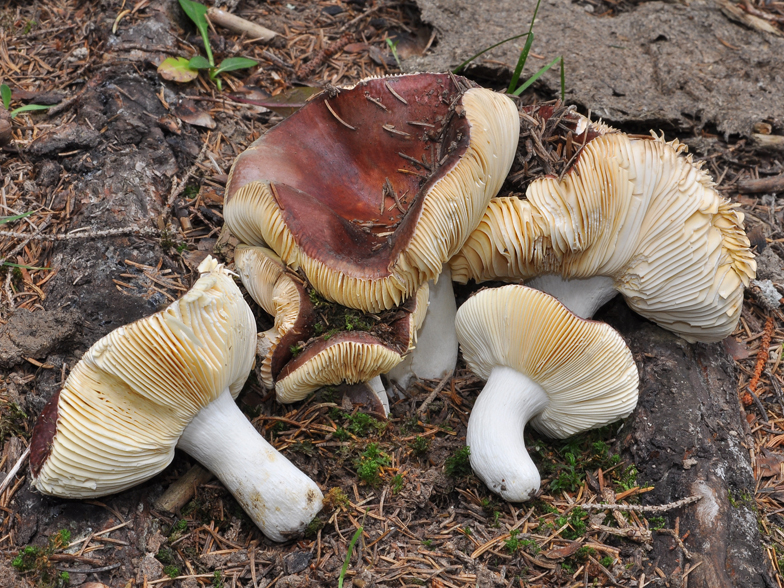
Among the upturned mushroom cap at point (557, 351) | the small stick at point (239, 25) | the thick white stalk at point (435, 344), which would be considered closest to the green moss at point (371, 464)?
the thick white stalk at point (435, 344)

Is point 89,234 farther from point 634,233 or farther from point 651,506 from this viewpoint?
point 651,506

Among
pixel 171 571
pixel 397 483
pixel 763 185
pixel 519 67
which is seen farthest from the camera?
pixel 763 185

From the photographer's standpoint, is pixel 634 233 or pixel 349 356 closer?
pixel 349 356

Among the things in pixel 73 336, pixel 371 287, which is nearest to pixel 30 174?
pixel 73 336

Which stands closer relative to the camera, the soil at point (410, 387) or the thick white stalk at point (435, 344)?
the soil at point (410, 387)

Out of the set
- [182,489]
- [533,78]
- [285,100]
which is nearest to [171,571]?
[182,489]

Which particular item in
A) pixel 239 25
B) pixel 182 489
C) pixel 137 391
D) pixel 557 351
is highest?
pixel 239 25

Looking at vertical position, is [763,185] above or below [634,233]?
below

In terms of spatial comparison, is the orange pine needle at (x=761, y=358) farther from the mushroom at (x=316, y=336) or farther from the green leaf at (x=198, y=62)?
the green leaf at (x=198, y=62)
